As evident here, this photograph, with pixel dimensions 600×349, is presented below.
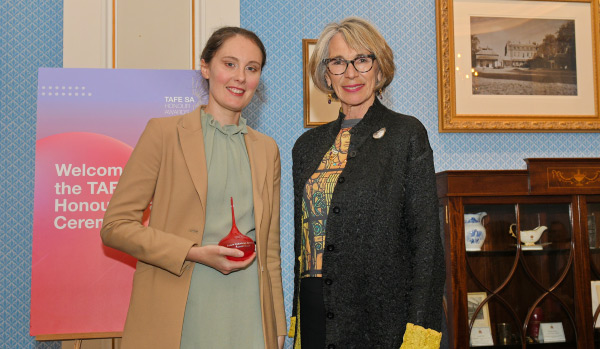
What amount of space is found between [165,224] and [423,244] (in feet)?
2.35

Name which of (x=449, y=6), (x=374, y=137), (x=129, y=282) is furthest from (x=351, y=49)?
(x=449, y=6)

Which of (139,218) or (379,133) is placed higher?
(379,133)

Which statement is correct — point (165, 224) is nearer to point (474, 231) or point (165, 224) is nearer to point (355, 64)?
point (355, 64)

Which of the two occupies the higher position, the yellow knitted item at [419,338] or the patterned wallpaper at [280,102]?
the patterned wallpaper at [280,102]

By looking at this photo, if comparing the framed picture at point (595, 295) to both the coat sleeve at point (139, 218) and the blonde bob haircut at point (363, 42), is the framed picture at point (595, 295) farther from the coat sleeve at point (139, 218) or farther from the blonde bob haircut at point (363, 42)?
the coat sleeve at point (139, 218)

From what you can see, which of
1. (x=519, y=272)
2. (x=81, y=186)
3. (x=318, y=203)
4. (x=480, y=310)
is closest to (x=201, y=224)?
(x=318, y=203)

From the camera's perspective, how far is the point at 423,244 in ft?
4.64

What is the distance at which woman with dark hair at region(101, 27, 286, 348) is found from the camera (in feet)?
4.58

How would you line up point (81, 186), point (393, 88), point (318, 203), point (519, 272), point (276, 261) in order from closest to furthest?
Result: point (318, 203)
point (276, 261)
point (81, 186)
point (519, 272)
point (393, 88)

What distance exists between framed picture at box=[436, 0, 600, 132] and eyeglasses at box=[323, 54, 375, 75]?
1.76m

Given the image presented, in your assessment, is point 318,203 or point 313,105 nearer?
point 318,203

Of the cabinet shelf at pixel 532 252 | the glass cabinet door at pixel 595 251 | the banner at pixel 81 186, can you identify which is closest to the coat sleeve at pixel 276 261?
the banner at pixel 81 186

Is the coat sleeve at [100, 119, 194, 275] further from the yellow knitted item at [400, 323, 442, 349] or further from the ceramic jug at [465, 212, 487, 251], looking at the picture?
the ceramic jug at [465, 212, 487, 251]

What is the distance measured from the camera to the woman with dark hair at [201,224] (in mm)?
1395
